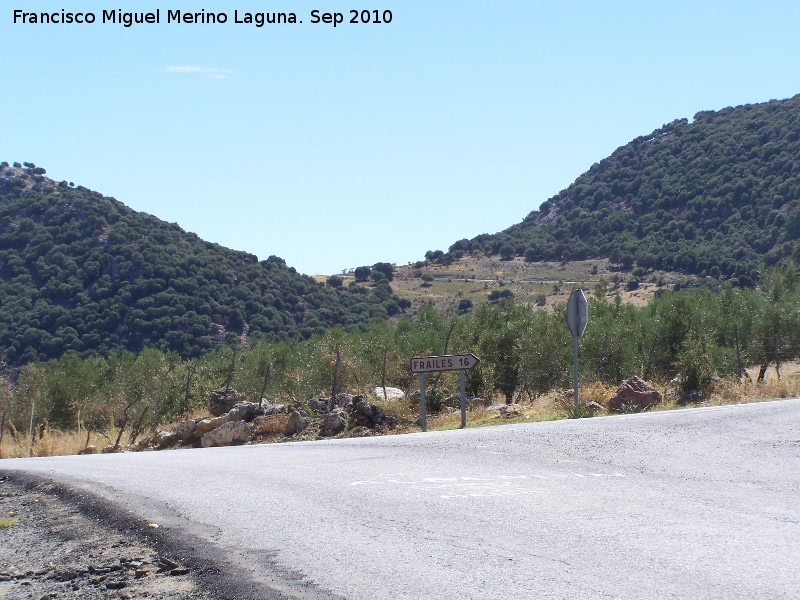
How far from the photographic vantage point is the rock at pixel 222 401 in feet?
78.7

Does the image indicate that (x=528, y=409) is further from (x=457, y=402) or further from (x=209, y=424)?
(x=209, y=424)

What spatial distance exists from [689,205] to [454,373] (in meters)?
70.4

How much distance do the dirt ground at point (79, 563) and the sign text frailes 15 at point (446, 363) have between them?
28.3 feet

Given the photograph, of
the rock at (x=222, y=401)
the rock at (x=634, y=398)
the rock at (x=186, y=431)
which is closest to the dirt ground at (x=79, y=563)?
the rock at (x=634, y=398)

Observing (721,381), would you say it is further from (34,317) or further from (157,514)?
(34,317)

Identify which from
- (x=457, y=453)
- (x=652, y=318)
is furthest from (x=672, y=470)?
(x=652, y=318)

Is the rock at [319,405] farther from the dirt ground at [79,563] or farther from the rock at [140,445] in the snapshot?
the dirt ground at [79,563]

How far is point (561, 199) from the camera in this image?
11619 centimetres

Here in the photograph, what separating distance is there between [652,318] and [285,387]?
1638 cm

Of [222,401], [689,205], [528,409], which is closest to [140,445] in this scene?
[222,401]

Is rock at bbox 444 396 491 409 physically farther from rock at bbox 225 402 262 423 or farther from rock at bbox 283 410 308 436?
rock at bbox 225 402 262 423

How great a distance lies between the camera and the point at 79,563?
279 inches

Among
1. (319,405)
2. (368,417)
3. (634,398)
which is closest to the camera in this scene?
(634,398)

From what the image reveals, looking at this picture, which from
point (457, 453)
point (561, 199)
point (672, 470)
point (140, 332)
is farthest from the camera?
→ point (561, 199)
